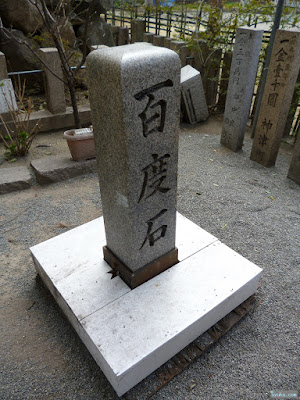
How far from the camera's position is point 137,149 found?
197 centimetres

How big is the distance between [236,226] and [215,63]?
396 cm

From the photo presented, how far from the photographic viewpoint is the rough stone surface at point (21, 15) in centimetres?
655

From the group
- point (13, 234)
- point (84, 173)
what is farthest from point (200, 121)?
point (13, 234)

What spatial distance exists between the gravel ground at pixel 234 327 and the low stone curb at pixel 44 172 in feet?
0.35

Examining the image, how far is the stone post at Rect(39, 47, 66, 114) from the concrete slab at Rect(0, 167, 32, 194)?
170 centimetres

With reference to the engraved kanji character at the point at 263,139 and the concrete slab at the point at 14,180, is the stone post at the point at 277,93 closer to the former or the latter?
the engraved kanji character at the point at 263,139

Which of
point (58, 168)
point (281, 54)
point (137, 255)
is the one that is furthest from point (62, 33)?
point (137, 255)

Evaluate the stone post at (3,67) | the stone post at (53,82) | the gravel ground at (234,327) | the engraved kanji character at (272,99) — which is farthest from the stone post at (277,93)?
the stone post at (3,67)

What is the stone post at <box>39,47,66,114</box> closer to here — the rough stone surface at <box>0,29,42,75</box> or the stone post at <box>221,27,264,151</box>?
the rough stone surface at <box>0,29,42,75</box>

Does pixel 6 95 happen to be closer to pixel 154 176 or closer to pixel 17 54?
pixel 17 54

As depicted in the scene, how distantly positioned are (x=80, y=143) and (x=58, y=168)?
46 centimetres

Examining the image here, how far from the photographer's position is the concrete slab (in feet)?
13.3

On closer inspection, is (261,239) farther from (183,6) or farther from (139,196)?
(183,6)

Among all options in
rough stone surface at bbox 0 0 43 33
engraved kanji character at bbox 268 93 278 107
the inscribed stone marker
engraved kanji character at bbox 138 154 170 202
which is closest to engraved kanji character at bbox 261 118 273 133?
engraved kanji character at bbox 268 93 278 107
